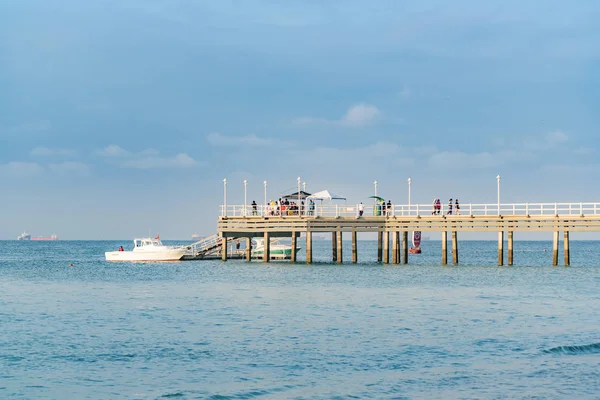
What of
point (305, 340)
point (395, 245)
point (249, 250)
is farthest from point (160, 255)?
point (305, 340)

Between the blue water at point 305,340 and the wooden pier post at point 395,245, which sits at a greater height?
the wooden pier post at point 395,245

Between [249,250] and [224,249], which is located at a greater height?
[224,249]

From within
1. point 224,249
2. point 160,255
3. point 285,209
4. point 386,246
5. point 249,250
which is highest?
point 285,209

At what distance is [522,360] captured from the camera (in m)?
24.3

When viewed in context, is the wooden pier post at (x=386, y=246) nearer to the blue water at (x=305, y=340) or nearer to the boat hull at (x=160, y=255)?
the blue water at (x=305, y=340)

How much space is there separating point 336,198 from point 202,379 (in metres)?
45.3

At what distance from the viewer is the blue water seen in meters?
21.3

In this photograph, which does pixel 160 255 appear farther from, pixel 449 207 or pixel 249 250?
pixel 449 207

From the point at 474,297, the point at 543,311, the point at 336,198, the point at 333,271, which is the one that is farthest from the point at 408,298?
the point at 336,198

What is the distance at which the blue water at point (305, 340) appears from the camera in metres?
21.3

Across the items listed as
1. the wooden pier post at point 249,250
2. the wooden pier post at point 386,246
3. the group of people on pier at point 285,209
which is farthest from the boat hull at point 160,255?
the wooden pier post at point 386,246

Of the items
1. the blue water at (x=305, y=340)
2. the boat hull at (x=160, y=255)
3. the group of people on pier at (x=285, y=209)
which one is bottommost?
the blue water at (x=305, y=340)

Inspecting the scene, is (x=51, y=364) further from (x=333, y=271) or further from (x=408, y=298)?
(x=333, y=271)

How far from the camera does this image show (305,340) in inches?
1093
